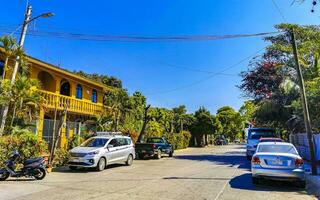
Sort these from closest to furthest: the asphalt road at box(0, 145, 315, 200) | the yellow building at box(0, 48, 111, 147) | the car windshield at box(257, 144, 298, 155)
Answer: the asphalt road at box(0, 145, 315, 200) < the car windshield at box(257, 144, 298, 155) < the yellow building at box(0, 48, 111, 147)

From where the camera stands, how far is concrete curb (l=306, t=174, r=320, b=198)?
11.3 metres

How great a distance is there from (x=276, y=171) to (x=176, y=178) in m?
4.19

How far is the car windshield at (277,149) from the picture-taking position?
1255 centimetres

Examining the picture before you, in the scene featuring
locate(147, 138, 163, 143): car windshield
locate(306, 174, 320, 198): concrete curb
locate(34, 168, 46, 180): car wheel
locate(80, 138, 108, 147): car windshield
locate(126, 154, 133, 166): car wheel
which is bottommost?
locate(306, 174, 320, 198): concrete curb

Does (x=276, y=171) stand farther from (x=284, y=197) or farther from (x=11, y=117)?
(x=11, y=117)

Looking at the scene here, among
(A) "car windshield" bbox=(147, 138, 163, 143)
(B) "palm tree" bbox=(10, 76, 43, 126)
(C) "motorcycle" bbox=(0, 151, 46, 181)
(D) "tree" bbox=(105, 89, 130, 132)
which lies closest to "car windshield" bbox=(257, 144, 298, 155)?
(C) "motorcycle" bbox=(0, 151, 46, 181)

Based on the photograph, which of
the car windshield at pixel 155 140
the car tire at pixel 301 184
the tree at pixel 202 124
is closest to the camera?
the car tire at pixel 301 184

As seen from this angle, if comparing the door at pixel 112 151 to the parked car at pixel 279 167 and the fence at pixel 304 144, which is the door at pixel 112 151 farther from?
the fence at pixel 304 144

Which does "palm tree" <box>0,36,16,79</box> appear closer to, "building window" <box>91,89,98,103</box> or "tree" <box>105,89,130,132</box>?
"tree" <box>105,89,130,132</box>

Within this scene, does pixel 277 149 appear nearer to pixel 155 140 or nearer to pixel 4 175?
pixel 4 175

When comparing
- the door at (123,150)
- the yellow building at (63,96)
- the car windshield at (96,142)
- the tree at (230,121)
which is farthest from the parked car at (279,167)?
the tree at (230,121)

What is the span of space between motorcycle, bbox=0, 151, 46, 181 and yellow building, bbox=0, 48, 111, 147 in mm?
7416

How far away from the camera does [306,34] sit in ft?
98.0

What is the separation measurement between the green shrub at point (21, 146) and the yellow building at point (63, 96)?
4.10 metres
